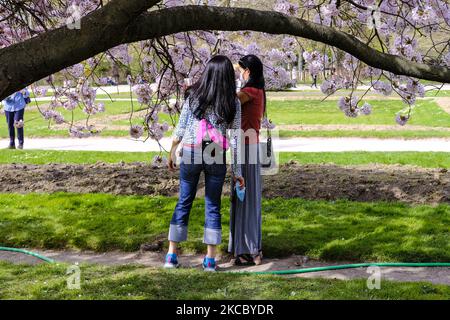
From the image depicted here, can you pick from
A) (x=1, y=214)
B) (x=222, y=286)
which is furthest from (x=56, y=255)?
(x=222, y=286)

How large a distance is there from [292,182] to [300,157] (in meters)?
2.43

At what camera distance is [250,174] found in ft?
A: 17.2

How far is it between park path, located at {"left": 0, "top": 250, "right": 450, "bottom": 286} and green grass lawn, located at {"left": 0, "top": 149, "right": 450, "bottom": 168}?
13.2 ft

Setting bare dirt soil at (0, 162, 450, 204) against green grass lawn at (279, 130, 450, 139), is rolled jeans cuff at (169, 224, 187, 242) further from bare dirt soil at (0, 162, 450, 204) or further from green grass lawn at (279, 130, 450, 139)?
green grass lawn at (279, 130, 450, 139)

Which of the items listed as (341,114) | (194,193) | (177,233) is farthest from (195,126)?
(341,114)

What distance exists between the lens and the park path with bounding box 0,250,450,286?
492 cm

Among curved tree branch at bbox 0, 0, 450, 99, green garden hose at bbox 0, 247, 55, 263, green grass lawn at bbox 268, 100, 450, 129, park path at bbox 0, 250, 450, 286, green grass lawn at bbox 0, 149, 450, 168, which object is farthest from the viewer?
green grass lawn at bbox 268, 100, 450, 129

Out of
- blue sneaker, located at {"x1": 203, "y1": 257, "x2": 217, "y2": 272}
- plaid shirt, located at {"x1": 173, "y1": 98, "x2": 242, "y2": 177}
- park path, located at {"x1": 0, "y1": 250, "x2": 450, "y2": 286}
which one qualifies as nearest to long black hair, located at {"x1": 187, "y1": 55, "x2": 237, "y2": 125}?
plaid shirt, located at {"x1": 173, "y1": 98, "x2": 242, "y2": 177}

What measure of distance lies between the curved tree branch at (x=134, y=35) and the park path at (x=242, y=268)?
1.48 m

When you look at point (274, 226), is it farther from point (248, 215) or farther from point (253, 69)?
point (253, 69)

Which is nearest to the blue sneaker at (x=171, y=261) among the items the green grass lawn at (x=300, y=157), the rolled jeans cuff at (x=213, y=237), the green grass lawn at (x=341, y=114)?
the rolled jeans cuff at (x=213, y=237)

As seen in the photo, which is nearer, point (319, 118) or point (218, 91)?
point (218, 91)

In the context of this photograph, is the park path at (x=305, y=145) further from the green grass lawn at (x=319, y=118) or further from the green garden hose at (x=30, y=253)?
the green garden hose at (x=30, y=253)
